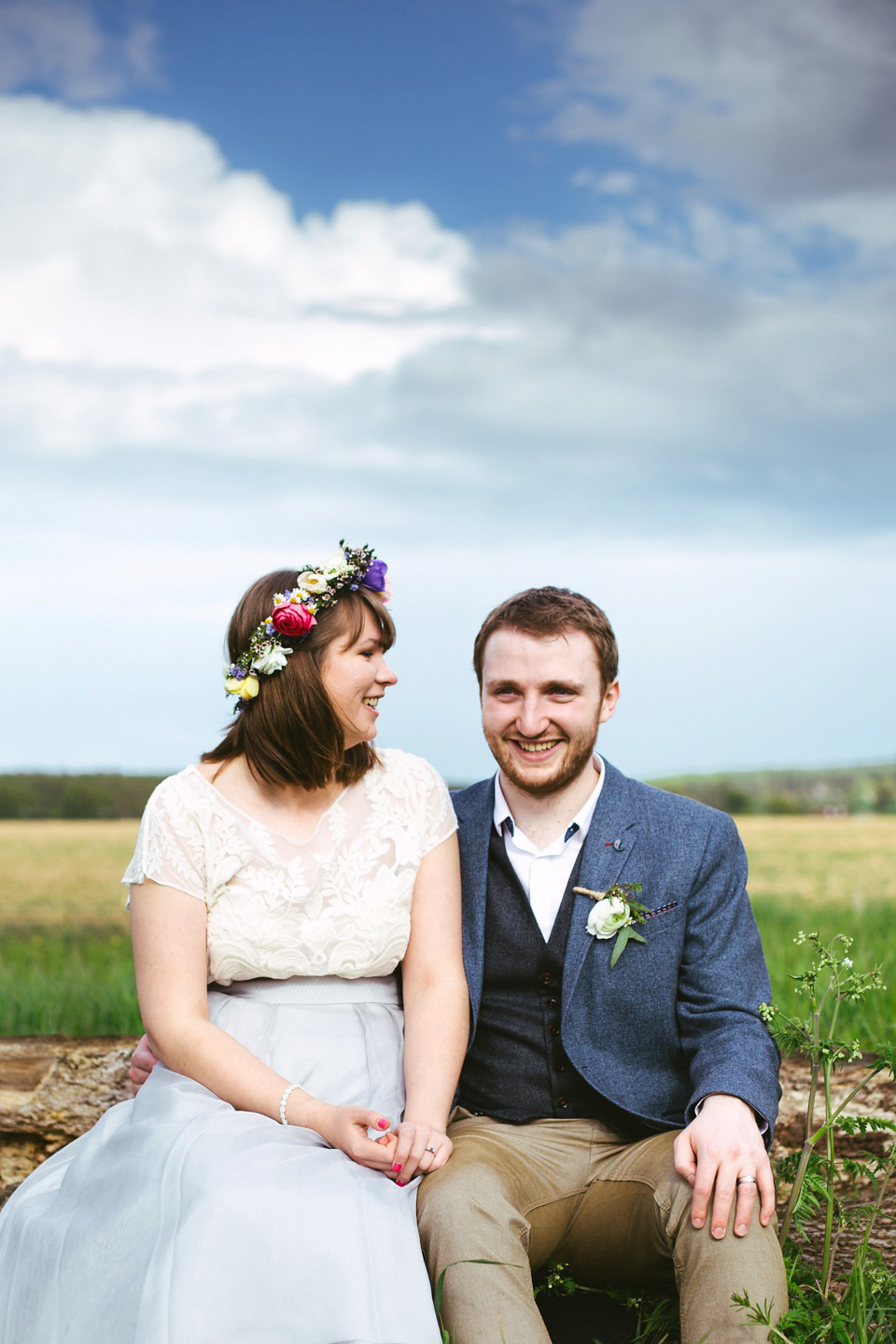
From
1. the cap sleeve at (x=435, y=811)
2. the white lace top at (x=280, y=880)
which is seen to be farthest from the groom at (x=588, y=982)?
the white lace top at (x=280, y=880)

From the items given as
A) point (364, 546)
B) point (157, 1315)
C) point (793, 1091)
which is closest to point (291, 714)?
point (364, 546)

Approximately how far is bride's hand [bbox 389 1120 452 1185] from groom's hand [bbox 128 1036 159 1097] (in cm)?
94

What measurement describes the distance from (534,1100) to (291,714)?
130 cm

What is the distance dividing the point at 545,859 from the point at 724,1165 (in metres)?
0.98

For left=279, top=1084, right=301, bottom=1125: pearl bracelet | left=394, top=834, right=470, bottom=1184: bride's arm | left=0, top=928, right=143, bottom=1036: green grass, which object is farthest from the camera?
left=0, top=928, right=143, bottom=1036: green grass

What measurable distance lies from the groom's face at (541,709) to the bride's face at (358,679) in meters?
0.33

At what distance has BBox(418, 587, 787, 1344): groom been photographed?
10.3 feet

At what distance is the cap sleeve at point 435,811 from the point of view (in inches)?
137

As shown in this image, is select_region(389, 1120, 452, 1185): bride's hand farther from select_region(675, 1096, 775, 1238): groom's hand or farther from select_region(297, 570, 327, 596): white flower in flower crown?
select_region(297, 570, 327, 596): white flower in flower crown

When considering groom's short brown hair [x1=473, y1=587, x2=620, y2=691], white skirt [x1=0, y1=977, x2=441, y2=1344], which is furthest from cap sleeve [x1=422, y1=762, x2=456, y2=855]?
white skirt [x1=0, y1=977, x2=441, y2=1344]

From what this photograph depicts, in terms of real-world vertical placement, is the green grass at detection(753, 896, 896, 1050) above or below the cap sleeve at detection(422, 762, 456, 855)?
below

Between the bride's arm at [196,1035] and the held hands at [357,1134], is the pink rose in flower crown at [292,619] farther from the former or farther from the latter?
the held hands at [357,1134]

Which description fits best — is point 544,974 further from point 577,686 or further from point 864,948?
point 864,948

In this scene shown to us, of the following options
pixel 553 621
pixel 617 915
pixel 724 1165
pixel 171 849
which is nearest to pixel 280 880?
pixel 171 849
